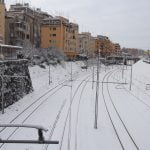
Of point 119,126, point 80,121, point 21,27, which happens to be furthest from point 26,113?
point 21,27

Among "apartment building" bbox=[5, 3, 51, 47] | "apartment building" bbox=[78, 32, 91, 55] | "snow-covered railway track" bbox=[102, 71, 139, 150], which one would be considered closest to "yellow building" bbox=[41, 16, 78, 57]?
"apartment building" bbox=[5, 3, 51, 47]

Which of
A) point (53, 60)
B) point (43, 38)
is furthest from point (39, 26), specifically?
point (53, 60)

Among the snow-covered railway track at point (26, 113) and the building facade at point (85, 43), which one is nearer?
the snow-covered railway track at point (26, 113)

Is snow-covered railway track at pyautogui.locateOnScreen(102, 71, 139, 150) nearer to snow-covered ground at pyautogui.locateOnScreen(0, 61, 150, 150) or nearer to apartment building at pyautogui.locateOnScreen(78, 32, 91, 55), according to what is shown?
snow-covered ground at pyautogui.locateOnScreen(0, 61, 150, 150)

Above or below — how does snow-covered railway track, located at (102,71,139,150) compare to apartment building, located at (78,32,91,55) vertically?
below

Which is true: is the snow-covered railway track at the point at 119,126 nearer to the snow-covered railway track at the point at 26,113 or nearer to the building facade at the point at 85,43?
the snow-covered railway track at the point at 26,113

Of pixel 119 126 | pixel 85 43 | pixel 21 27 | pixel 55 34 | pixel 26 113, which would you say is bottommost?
pixel 119 126

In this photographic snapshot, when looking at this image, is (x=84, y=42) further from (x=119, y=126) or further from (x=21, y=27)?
(x=119, y=126)

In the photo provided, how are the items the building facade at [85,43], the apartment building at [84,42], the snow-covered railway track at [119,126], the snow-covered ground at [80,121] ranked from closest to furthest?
1. the snow-covered ground at [80,121]
2. the snow-covered railway track at [119,126]
3. the building facade at [85,43]
4. the apartment building at [84,42]

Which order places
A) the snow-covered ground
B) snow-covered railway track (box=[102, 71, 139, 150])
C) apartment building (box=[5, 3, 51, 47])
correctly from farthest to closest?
apartment building (box=[5, 3, 51, 47]) < snow-covered railway track (box=[102, 71, 139, 150]) < the snow-covered ground

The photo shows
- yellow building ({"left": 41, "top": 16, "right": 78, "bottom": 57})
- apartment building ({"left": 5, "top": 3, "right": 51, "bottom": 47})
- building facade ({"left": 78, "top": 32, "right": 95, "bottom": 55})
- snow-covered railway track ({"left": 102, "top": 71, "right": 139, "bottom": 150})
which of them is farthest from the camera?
building facade ({"left": 78, "top": 32, "right": 95, "bottom": 55})

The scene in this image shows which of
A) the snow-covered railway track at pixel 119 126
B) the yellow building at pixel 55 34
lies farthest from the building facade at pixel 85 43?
the snow-covered railway track at pixel 119 126

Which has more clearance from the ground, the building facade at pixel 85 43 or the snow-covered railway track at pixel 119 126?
the building facade at pixel 85 43

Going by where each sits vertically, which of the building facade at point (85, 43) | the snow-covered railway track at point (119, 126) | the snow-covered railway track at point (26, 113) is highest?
the building facade at point (85, 43)
